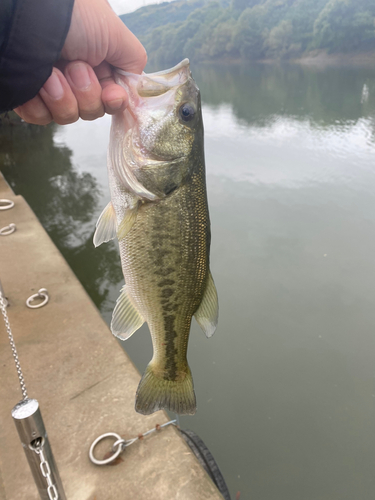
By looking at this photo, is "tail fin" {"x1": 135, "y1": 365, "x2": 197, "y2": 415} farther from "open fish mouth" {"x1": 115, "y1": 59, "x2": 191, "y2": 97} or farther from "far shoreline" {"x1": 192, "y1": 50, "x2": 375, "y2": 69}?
"far shoreline" {"x1": 192, "y1": 50, "x2": 375, "y2": 69}

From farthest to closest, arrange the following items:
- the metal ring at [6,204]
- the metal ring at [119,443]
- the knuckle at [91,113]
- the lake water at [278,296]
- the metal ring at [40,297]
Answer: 1. the metal ring at [6,204]
2. the metal ring at [40,297]
3. the lake water at [278,296]
4. the metal ring at [119,443]
5. the knuckle at [91,113]

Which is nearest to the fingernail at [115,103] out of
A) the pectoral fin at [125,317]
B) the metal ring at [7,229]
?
the pectoral fin at [125,317]

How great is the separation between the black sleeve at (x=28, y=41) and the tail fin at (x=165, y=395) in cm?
97

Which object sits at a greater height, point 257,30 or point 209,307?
point 209,307

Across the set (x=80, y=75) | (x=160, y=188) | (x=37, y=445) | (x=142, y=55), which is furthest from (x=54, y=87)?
(x=37, y=445)

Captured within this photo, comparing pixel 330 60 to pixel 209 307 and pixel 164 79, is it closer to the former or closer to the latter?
pixel 164 79

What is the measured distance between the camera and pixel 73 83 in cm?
91

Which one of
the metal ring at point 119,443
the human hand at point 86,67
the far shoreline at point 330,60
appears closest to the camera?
the human hand at point 86,67

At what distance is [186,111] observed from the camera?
104 centimetres

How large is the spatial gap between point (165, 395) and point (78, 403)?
99 centimetres

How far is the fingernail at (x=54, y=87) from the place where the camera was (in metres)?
0.88

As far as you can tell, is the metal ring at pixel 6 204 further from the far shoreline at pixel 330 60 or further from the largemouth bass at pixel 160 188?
the far shoreline at pixel 330 60

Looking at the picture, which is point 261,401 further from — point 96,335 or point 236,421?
point 96,335

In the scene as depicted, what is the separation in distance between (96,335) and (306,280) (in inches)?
110
